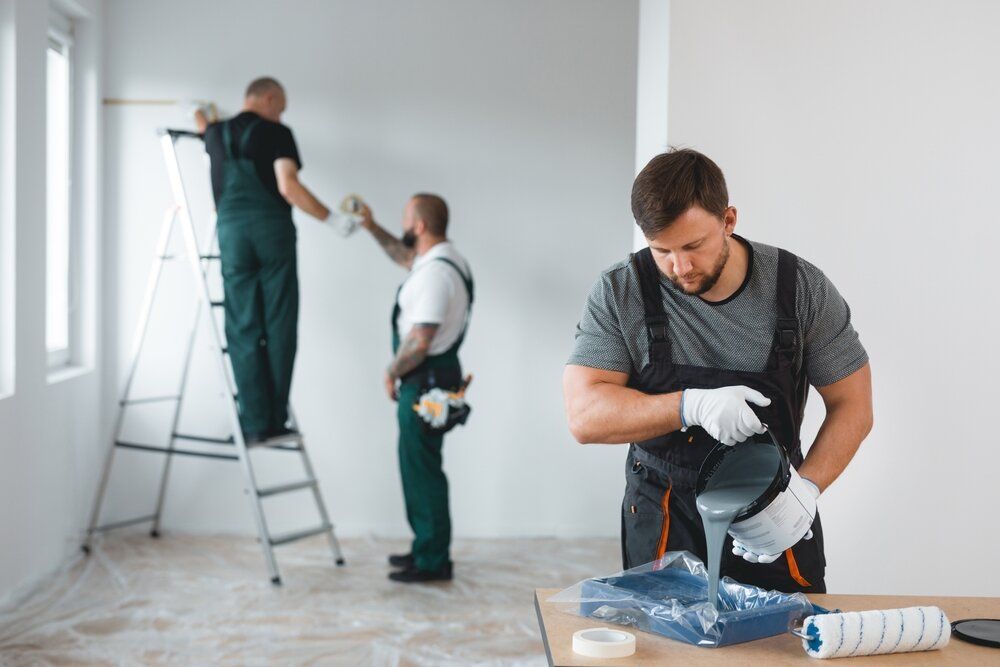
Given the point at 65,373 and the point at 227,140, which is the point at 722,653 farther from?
the point at 65,373

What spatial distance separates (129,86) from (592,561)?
3.13 metres

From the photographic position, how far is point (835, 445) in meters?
1.98

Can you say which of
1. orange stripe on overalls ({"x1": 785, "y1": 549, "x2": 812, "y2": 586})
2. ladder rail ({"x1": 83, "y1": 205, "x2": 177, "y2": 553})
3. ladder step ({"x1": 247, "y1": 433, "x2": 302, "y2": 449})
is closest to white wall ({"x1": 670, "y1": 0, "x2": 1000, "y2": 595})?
orange stripe on overalls ({"x1": 785, "y1": 549, "x2": 812, "y2": 586})

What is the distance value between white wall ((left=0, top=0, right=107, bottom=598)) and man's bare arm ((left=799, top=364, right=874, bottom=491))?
2988 mm

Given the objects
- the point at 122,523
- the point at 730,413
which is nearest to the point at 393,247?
the point at 122,523

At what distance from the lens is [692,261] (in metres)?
1.87

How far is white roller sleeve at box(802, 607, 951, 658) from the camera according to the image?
4.73 ft

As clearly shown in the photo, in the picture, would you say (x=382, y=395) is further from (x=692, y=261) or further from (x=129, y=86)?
(x=692, y=261)

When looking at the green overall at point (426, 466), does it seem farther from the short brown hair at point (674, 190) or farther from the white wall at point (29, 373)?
the short brown hair at point (674, 190)

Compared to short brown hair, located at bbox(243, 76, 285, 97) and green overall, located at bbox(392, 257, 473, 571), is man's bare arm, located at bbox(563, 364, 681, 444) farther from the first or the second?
short brown hair, located at bbox(243, 76, 285, 97)

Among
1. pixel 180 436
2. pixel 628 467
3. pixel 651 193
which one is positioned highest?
pixel 651 193

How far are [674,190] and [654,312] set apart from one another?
275 mm

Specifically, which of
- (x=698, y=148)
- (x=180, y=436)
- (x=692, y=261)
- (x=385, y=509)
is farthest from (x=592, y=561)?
(x=692, y=261)

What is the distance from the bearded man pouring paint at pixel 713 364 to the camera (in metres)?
1.94
